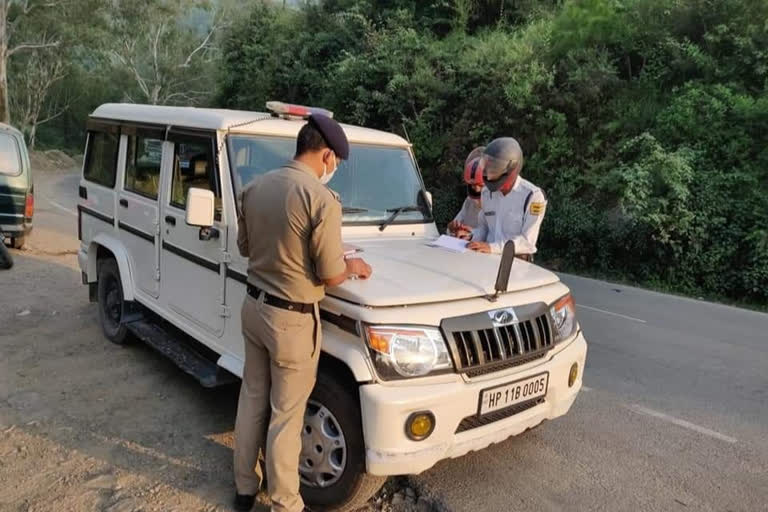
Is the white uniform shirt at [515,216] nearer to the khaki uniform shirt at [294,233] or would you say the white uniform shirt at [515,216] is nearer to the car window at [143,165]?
the khaki uniform shirt at [294,233]

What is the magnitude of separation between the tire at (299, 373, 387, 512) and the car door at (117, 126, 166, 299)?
2.15 meters

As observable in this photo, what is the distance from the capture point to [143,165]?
494 cm

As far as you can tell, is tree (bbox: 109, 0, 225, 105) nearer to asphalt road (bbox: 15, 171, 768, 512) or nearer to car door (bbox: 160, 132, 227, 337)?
car door (bbox: 160, 132, 227, 337)

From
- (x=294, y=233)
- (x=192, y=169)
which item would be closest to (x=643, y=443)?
(x=294, y=233)

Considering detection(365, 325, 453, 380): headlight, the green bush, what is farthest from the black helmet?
A: the green bush

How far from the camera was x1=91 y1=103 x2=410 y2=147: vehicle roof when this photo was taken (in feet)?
13.0

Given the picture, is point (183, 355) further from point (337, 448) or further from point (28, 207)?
point (28, 207)

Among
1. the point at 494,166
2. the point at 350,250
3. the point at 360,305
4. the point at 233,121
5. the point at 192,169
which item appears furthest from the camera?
A: the point at 494,166

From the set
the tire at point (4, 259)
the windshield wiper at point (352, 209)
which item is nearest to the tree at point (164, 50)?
the tire at point (4, 259)

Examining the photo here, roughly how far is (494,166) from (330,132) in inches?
74.2

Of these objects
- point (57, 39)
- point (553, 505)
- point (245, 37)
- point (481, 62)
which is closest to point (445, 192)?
point (481, 62)

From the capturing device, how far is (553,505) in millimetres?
3316

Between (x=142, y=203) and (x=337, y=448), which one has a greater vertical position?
(x=142, y=203)

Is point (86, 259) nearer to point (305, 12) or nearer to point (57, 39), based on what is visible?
point (305, 12)
